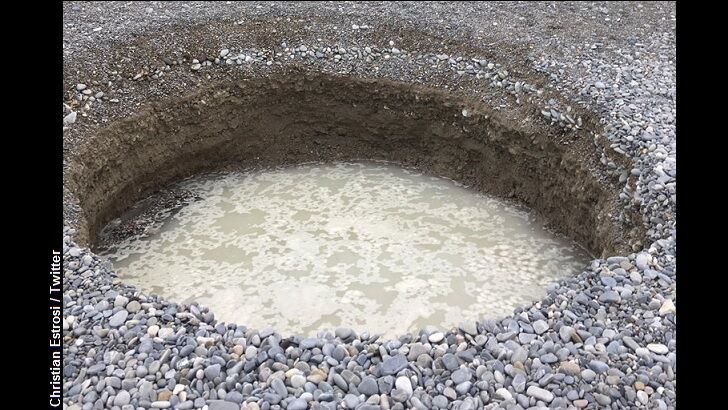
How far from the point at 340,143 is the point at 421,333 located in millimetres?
5384

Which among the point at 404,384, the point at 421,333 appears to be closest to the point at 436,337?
the point at 421,333

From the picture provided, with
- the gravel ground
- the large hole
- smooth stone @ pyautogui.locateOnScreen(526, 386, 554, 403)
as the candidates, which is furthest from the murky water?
smooth stone @ pyautogui.locateOnScreen(526, 386, 554, 403)

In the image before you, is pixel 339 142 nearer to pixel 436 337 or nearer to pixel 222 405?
pixel 436 337

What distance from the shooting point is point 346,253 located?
8.02m

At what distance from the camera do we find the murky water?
7.08 metres

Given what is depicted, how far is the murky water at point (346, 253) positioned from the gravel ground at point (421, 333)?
4.21 ft

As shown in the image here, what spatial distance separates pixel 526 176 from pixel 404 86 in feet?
7.65

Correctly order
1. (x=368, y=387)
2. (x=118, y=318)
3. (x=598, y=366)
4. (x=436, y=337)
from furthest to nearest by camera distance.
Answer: (x=118, y=318) → (x=436, y=337) → (x=598, y=366) → (x=368, y=387)

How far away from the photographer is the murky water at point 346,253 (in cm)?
708

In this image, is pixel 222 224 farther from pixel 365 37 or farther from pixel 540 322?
pixel 540 322

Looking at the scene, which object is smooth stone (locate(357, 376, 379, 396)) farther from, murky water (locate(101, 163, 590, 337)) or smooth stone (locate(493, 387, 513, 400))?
murky water (locate(101, 163, 590, 337))

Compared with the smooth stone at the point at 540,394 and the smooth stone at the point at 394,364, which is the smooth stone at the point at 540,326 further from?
the smooth stone at the point at 394,364

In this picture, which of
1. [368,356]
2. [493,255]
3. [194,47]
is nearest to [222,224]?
[194,47]

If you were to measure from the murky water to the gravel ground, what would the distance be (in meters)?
1.28
